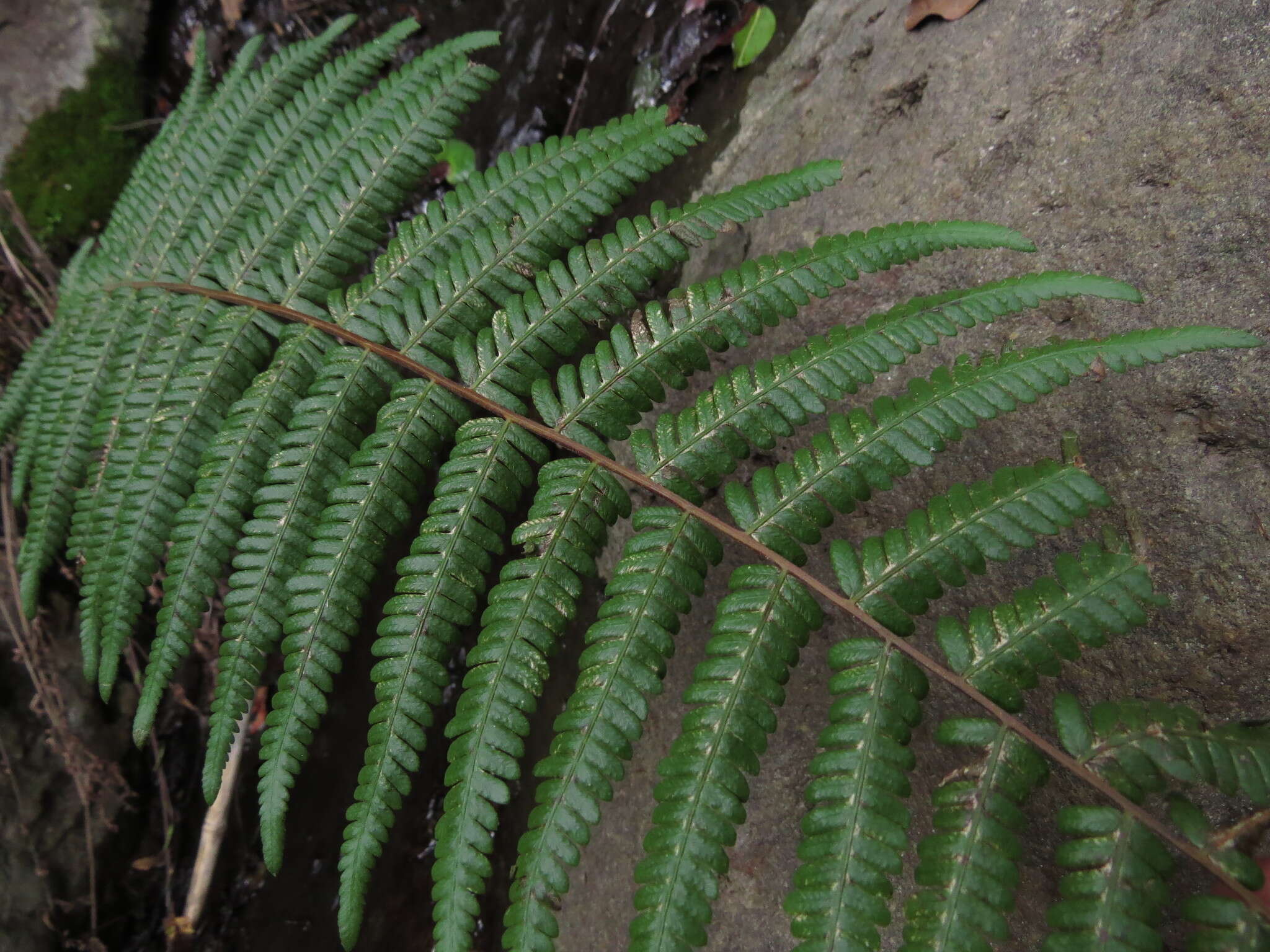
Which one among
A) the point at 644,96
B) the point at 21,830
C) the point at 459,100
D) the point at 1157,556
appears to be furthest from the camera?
the point at 644,96

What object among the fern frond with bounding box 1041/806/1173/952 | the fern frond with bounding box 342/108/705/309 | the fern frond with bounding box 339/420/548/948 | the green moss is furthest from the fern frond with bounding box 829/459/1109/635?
the green moss

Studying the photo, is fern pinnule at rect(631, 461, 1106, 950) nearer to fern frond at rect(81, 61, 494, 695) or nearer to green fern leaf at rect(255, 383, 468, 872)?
Answer: green fern leaf at rect(255, 383, 468, 872)

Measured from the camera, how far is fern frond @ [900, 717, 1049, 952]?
1.18m

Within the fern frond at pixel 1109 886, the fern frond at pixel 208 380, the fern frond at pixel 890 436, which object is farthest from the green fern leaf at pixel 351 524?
the fern frond at pixel 1109 886

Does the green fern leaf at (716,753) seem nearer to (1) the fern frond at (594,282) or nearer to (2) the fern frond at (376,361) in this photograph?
(1) the fern frond at (594,282)

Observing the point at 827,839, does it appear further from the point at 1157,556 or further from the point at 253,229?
the point at 253,229

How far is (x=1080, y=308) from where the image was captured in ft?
6.18

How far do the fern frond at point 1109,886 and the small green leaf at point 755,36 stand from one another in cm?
276

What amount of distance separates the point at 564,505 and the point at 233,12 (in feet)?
13.9

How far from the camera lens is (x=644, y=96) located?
3209mm

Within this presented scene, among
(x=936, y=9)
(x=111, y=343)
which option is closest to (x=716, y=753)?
(x=111, y=343)

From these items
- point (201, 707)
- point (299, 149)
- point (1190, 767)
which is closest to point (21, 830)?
point (201, 707)

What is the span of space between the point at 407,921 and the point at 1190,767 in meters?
2.77

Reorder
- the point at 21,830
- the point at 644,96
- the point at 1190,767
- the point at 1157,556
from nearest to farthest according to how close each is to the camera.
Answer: the point at 1190,767 < the point at 1157,556 < the point at 21,830 < the point at 644,96
